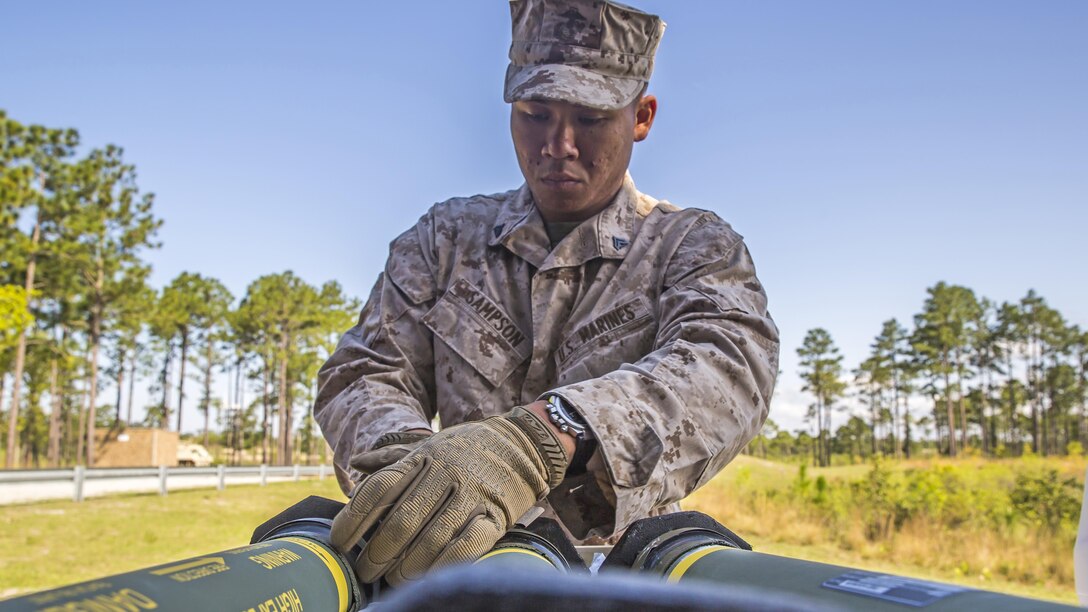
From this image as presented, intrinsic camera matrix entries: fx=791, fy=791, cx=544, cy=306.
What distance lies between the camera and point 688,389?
5.62 feet

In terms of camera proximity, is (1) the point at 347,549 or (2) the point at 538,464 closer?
(1) the point at 347,549

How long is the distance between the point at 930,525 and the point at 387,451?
1200 centimetres

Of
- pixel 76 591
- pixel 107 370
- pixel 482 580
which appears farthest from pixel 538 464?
pixel 107 370

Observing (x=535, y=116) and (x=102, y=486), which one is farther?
(x=102, y=486)

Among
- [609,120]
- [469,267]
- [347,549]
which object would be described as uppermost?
[609,120]

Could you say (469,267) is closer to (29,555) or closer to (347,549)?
(347,549)

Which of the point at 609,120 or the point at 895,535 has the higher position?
the point at 609,120

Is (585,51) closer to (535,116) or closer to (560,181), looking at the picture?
(535,116)

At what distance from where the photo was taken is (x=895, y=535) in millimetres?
11367

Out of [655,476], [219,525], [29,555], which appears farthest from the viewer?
[219,525]

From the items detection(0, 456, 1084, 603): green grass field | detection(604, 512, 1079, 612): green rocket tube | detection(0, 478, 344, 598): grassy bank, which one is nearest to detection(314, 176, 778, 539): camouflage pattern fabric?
detection(604, 512, 1079, 612): green rocket tube

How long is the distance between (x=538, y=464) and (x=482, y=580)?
3.24 ft

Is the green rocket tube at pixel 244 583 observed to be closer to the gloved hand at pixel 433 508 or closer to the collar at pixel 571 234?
the gloved hand at pixel 433 508

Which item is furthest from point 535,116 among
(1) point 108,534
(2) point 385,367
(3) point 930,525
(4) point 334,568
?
(3) point 930,525
